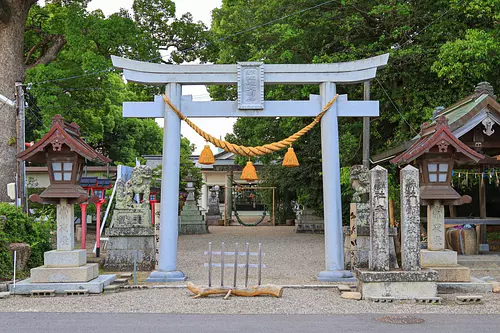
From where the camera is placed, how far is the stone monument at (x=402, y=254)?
29.4 ft

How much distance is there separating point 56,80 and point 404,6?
37.1 ft

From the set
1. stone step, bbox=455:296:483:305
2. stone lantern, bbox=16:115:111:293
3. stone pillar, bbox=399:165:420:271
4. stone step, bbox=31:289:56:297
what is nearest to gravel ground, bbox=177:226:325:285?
stone lantern, bbox=16:115:111:293

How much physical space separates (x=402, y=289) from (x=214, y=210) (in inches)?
1003

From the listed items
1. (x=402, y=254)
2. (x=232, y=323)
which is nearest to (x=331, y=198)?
(x=402, y=254)

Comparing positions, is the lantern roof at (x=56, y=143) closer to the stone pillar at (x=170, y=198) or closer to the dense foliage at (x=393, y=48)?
the stone pillar at (x=170, y=198)

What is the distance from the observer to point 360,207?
1221 cm

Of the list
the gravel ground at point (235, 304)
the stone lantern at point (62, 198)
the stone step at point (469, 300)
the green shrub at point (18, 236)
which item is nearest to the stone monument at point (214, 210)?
the green shrub at point (18, 236)

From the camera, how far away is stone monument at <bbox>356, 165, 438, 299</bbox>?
29.4 ft

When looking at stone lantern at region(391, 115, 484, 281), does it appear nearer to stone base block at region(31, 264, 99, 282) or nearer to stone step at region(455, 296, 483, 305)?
stone step at region(455, 296, 483, 305)

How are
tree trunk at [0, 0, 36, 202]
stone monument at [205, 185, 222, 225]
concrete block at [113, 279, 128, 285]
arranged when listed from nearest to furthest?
concrete block at [113, 279, 128, 285] → tree trunk at [0, 0, 36, 202] → stone monument at [205, 185, 222, 225]

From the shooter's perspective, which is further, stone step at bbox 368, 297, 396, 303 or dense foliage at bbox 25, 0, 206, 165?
dense foliage at bbox 25, 0, 206, 165

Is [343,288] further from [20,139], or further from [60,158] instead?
[20,139]

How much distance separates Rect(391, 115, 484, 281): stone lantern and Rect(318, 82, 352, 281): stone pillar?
1.39m

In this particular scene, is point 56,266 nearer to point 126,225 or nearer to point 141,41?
point 126,225
